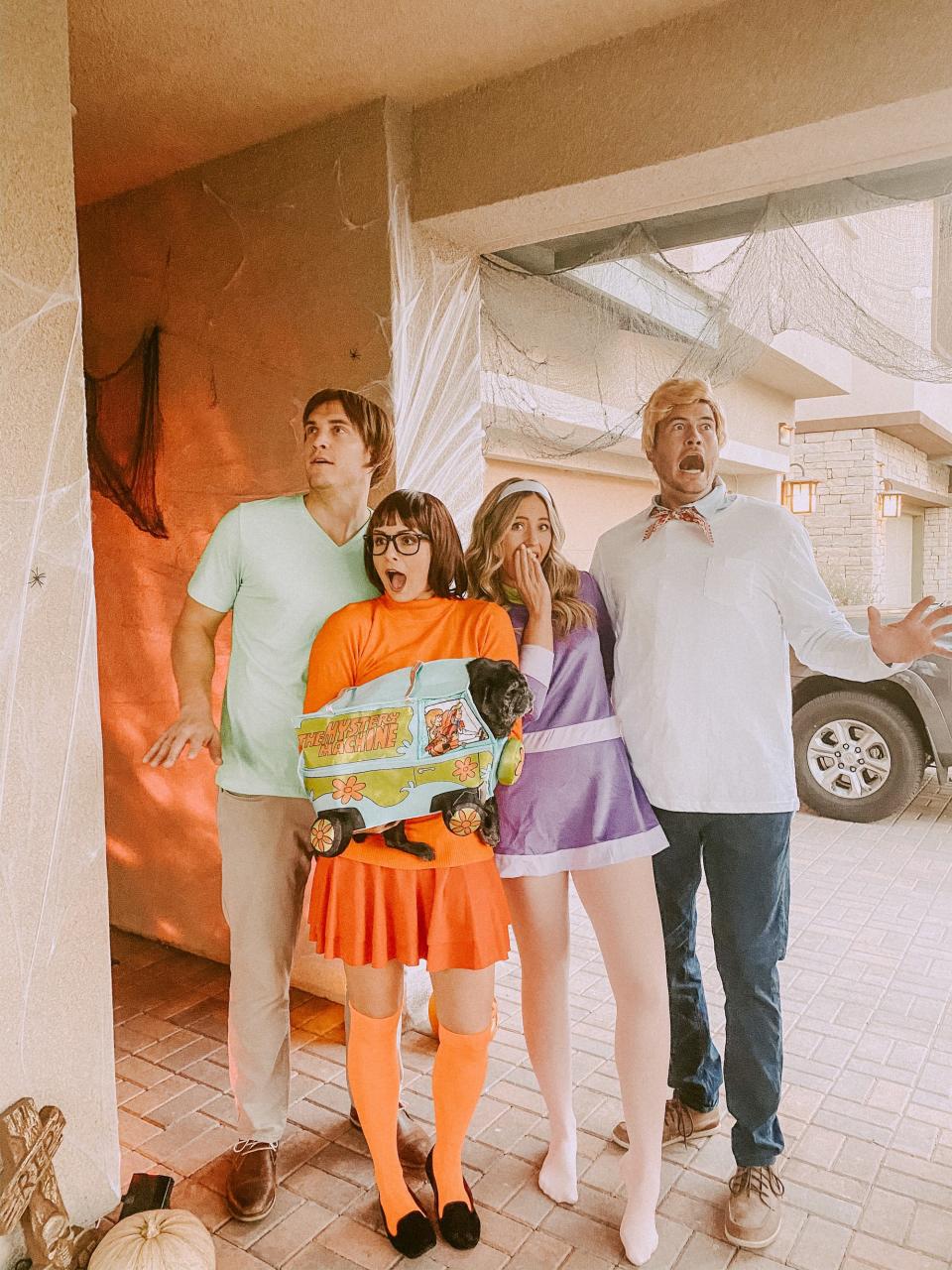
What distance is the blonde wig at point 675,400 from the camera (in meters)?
2.04

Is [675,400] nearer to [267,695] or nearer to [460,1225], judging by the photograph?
[267,695]

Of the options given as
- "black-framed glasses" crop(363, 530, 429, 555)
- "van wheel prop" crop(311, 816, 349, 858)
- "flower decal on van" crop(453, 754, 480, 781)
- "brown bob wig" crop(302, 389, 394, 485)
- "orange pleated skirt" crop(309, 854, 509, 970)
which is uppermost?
"brown bob wig" crop(302, 389, 394, 485)

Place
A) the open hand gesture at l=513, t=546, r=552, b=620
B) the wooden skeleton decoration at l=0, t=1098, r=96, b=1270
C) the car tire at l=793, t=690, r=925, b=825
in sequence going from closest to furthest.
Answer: the wooden skeleton decoration at l=0, t=1098, r=96, b=1270 < the open hand gesture at l=513, t=546, r=552, b=620 < the car tire at l=793, t=690, r=925, b=825

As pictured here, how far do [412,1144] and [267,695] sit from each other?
1.17 meters

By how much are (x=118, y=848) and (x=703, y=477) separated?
2.79 meters

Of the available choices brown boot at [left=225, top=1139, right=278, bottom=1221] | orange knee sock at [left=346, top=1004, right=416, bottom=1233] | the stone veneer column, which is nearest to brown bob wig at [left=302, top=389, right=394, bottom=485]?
orange knee sock at [left=346, top=1004, right=416, bottom=1233]

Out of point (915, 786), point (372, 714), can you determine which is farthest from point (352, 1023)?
point (915, 786)

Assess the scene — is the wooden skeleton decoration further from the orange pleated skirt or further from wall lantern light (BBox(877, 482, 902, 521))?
wall lantern light (BBox(877, 482, 902, 521))

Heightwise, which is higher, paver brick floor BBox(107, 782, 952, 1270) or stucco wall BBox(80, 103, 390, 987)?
stucco wall BBox(80, 103, 390, 987)

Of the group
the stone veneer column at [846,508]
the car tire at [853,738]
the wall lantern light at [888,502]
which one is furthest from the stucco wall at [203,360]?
the wall lantern light at [888,502]

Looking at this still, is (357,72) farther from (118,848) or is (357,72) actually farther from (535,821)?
(118,848)

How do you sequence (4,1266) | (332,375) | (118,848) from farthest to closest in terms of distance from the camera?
(118,848), (332,375), (4,1266)

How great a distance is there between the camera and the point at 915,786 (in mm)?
4953

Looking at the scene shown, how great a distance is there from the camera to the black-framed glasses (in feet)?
6.12
